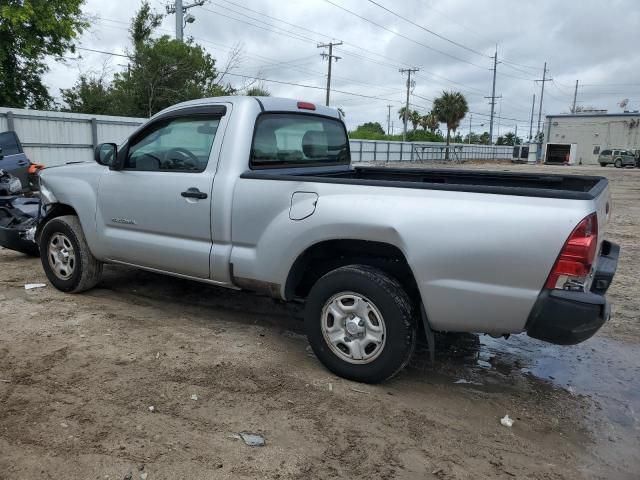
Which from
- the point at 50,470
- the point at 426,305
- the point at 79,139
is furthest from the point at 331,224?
the point at 79,139

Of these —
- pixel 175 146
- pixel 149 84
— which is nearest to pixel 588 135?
pixel 149 84

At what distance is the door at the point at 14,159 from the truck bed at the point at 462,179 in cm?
856

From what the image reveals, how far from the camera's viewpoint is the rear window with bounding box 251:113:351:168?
4273mm

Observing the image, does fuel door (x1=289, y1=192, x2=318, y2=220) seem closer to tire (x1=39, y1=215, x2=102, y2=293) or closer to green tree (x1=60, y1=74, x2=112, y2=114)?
tire (x1=39, y1=215, x2=102, y2=293)

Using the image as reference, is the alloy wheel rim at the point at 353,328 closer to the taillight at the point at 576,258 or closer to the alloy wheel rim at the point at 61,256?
the taillight at the point at 576,258

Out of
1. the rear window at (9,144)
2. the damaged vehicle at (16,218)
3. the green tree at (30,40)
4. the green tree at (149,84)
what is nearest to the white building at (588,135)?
the green tree at (149,84)

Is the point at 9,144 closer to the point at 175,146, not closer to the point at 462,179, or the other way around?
the point at 175,146

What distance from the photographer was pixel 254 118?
4.16 m

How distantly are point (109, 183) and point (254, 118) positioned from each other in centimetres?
157

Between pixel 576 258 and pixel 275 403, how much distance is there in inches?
76.0

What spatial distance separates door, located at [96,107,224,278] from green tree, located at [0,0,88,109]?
18.0 meters

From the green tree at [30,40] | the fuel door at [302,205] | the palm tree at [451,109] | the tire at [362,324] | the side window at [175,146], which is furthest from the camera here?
the palm tree at [451,109]

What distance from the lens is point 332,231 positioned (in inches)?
137

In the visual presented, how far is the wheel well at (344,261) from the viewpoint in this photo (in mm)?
3518
